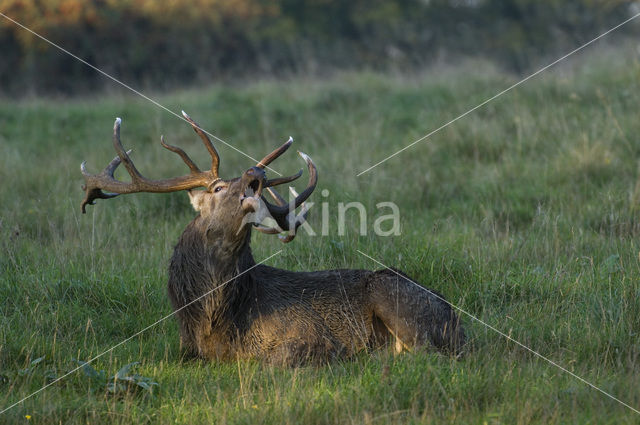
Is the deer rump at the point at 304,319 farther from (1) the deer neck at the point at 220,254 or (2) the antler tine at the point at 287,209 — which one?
(2) the antler tine at the point at 287,209

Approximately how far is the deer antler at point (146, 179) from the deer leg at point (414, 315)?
141cm

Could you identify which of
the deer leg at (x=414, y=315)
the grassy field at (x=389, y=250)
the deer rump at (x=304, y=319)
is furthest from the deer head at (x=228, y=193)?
the grassy field at (x=389, y=250)

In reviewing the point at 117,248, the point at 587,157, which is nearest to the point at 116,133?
the point at 117,248

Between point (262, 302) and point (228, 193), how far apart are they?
0.85m

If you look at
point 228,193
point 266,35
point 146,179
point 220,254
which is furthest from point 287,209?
point 266,35

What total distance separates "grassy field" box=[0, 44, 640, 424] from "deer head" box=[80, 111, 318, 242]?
927 mm

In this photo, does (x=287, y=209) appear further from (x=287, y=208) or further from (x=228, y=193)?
(x=228, y=193)

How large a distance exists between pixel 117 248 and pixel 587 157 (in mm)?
5410

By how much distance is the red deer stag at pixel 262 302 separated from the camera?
17.7ft

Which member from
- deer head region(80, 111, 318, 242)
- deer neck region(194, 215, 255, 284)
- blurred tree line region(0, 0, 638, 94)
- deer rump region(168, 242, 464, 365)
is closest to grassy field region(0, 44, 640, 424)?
deer rump region(168, 242, 464, 365)

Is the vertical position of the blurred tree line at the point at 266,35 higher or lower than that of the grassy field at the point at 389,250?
higher

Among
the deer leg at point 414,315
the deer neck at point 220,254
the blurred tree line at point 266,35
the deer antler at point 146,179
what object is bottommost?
the deer leg at point 414,315

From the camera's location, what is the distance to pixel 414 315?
544 cm

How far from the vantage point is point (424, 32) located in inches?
956
